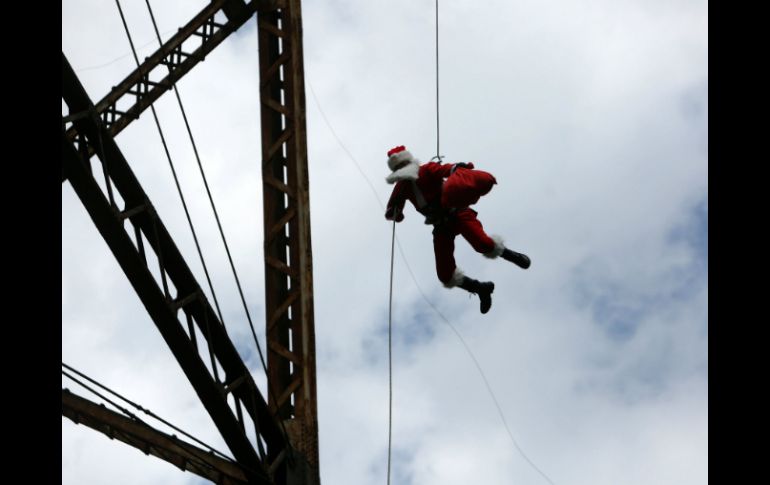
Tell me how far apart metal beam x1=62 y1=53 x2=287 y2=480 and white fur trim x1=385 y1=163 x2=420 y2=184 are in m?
1.45

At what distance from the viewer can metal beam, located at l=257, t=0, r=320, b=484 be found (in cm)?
752

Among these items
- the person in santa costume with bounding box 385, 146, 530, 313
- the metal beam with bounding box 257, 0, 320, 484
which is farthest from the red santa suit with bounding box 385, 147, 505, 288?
the metal beam with bounding box 257, 0, 320, 484

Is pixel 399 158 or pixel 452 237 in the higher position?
pixel 399 158

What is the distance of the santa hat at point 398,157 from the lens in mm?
7191

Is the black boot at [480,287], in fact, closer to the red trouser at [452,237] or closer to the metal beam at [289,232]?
the red trouser at [452,237]

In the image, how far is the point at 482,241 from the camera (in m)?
7.00

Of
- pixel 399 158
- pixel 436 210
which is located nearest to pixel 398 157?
pixel 399 158

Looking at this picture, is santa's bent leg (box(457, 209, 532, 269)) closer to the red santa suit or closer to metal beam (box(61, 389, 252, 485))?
the red santa suit

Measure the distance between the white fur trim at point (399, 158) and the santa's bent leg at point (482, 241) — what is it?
502 millimetres

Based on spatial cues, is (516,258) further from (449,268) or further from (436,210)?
(436,210)

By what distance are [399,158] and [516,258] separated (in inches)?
40.4
